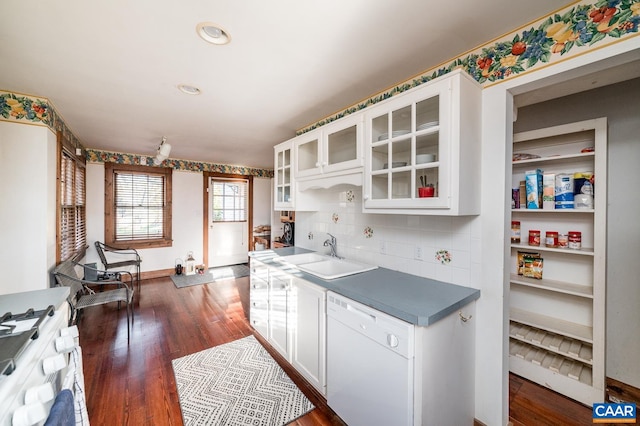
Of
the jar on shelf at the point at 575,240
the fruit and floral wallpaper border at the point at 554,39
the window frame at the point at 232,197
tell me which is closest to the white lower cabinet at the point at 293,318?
the fruit and floral wallpaper border at the point at 554,39

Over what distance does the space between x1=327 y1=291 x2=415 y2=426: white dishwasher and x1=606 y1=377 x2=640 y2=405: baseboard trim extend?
5.37 ft

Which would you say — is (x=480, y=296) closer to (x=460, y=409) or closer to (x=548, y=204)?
(x=460, y=409)

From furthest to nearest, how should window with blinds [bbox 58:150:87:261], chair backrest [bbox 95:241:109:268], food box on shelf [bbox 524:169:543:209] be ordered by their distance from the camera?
chair backrest [bbox 95:241:109:268], window with blinds [bbox 58:150:87:261], food box on shelf [bbox 524:169:543:209]

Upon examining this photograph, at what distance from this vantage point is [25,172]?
2205 mm

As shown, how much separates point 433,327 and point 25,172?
132 inches

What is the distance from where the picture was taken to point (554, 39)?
130cm

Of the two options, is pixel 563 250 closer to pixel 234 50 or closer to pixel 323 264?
pixel 323 264

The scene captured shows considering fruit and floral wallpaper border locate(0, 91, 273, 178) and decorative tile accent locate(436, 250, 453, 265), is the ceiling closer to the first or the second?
fruit and floral wallpaper border locate(0, 91, 273, 178)

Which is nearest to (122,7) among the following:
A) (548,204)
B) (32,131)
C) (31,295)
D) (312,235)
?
(31,295)

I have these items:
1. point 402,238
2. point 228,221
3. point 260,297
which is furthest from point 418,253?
point 228,221

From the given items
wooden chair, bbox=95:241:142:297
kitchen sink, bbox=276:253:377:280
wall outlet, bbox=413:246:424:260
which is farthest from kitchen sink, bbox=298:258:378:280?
wooden chair, bbox=95:241:142:297

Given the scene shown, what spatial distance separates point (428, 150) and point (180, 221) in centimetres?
498

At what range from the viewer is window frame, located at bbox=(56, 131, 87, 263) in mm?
2623

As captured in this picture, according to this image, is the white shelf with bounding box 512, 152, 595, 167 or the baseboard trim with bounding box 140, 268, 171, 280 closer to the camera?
the white shelf with bounding box 512, 152, 595, 167
